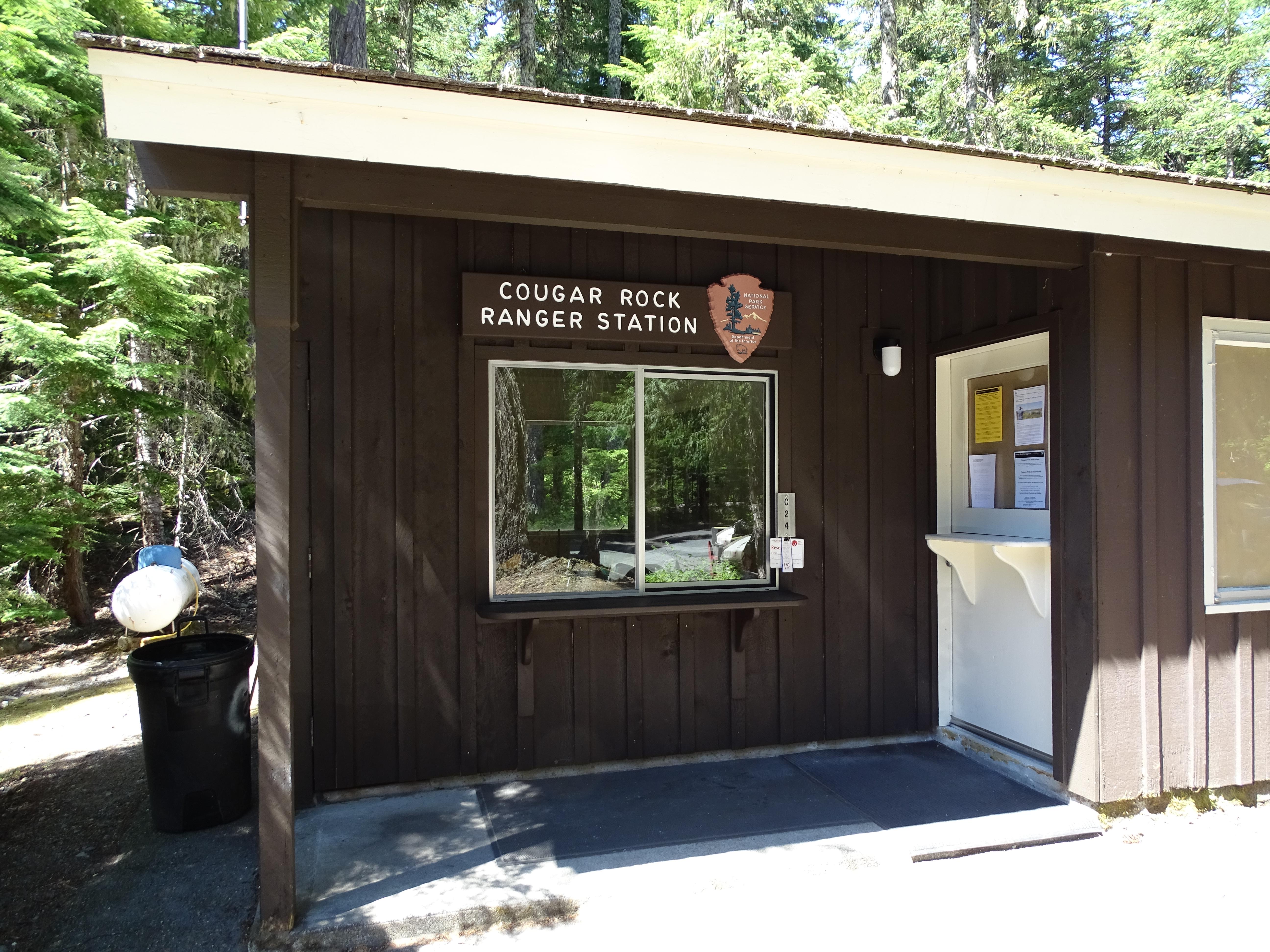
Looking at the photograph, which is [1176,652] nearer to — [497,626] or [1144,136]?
[497,626]

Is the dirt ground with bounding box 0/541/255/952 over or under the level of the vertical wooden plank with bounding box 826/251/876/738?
under

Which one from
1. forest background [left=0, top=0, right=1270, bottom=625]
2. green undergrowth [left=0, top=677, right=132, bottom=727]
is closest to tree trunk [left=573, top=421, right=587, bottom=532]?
forest background [left=0, top=0, right=1270, bottom=625]

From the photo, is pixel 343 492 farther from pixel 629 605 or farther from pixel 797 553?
pixel 797 553

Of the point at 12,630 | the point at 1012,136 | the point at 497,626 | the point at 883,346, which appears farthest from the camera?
the point at 1012,136

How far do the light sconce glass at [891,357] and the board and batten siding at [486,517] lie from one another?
127 millimetres

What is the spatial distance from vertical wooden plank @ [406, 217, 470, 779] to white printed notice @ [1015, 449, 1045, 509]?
294cm

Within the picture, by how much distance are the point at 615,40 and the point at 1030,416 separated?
13093mm

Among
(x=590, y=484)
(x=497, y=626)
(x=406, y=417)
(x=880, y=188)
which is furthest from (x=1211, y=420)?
(x=406, y=417)

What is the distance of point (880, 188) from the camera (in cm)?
326

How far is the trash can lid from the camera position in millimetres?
3553

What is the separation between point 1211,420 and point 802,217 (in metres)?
2.33

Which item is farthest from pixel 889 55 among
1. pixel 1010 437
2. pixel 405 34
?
pixel 1010 437

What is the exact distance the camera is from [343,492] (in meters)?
4.02

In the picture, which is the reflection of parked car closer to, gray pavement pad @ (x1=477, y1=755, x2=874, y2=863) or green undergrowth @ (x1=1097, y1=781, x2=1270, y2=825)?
green undergrowth @ (x1=1097, y1=781, x2=1270, y2=825)
